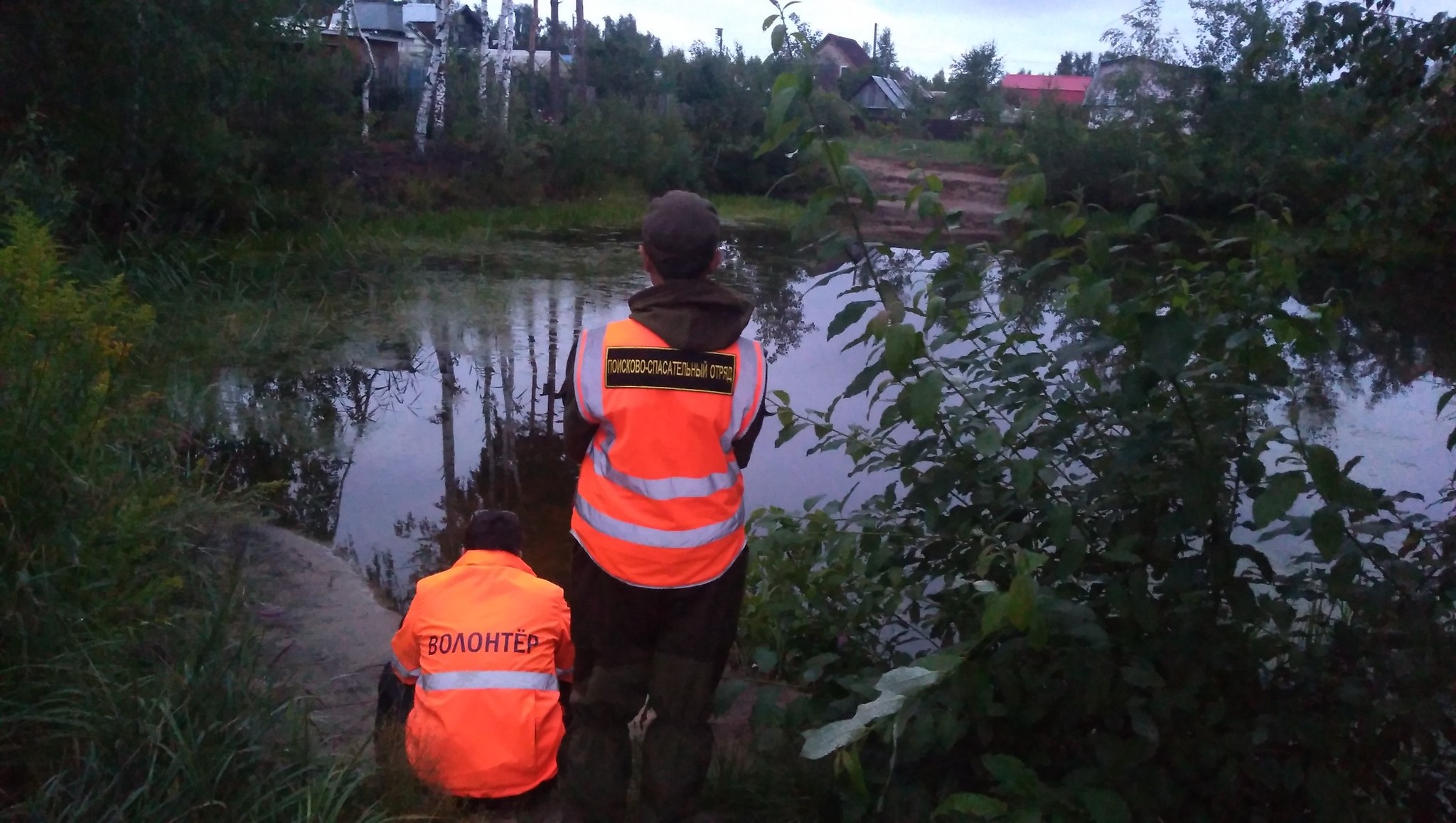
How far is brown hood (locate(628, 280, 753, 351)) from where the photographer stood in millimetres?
2539

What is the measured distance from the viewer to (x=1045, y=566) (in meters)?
2.77

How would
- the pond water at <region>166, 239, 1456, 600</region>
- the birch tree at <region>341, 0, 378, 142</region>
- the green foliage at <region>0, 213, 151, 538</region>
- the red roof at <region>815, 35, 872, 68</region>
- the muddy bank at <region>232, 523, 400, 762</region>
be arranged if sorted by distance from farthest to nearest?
the birch tree at <region>341, 0, 378, 142</region>, the pond water at <region>166, 239, 1456, 600</region>, the red roof at <region>815, 35, 872, 68</region>, the muddy bank at <region>232, 523, 400, 762</region>, the green foliage at <region>0, 213, 151, 538</region>

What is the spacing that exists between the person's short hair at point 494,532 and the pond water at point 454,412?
139 cm

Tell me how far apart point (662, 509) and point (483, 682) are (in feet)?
3.05

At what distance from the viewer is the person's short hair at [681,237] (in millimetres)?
2561

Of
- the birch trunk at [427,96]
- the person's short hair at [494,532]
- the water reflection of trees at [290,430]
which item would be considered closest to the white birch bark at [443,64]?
the birch trunk at [427,96]

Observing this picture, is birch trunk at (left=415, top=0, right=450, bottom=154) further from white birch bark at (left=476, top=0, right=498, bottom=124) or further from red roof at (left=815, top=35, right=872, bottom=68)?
red roof at (left=815, top=35, right=872, bottom=68)

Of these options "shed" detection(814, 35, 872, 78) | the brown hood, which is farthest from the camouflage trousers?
"shed" detection(814, 35, 872, 78)

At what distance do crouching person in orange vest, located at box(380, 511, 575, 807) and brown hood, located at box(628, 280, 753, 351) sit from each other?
106cm

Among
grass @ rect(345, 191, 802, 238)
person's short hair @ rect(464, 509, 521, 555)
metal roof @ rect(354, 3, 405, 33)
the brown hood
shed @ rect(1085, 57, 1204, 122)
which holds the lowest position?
grass @ rect(345, 191, 802, 238)

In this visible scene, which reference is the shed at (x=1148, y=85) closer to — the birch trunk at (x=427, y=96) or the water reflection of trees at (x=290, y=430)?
the water reflection of trees at (x=290, y=430)

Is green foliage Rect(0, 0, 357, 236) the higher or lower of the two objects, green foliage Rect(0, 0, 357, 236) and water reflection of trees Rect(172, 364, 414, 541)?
the higher

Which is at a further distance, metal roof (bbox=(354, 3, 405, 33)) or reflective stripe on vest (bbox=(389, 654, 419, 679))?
metal roof (bbox=(354, 3, 405, 33))

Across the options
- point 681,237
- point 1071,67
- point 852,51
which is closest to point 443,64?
point 852,51
